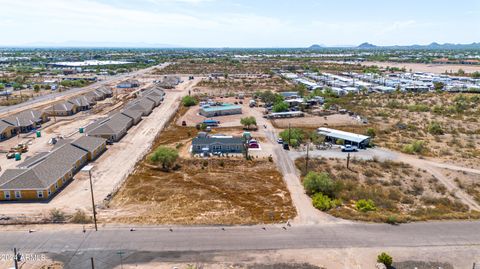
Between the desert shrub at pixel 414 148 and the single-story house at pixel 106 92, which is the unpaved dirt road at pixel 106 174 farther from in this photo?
the desert shrub at pixel 414 148

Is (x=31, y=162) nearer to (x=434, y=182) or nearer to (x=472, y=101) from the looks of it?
(x=434, y=182)

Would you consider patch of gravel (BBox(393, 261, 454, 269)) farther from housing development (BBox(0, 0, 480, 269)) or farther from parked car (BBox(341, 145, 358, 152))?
parked car (BBox(341, 145, 358, 152))

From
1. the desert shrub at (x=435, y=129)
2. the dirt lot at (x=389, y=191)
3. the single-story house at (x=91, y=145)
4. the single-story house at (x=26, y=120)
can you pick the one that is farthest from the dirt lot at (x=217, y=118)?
the desert shrub at (x=435, y=129)

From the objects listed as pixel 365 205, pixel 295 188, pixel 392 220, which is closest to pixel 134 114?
pixel 295 188

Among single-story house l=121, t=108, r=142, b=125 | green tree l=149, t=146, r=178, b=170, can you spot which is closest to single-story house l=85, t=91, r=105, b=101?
single-story house l=121, t=108, r=142, b=125

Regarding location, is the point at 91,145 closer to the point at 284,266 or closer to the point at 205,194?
the point at 205,194

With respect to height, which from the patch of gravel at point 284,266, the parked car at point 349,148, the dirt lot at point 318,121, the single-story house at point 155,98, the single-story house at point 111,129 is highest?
the single-story house at point 155,98

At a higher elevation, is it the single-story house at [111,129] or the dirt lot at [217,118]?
the single-story house at [111,129]
